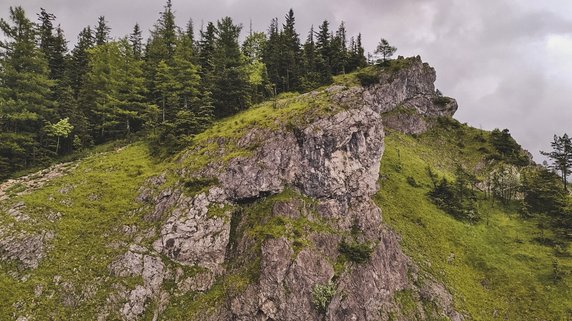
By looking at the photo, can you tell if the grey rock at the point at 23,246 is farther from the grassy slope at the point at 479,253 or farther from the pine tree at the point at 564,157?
the pine tree at the point at 564,157

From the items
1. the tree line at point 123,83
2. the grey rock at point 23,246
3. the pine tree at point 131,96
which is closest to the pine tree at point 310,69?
the tree line at point 123,83

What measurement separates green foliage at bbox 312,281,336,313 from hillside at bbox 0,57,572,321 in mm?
173

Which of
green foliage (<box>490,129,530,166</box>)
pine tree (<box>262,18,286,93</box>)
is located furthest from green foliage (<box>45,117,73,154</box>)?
green foliage (<box>490,129,530,166</box>)

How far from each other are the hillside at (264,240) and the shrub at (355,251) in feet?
0.50

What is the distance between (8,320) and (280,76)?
62262 millimetres

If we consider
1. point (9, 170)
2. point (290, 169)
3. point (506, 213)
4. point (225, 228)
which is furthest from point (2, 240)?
point (506, 213)

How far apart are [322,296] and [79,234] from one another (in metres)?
24.4

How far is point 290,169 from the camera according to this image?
42.8 m

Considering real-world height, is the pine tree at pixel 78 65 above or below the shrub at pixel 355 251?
above

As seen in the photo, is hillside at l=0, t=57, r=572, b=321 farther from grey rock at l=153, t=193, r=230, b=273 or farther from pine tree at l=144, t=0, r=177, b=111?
pine tree at l=144, t=0, r=177, b=111

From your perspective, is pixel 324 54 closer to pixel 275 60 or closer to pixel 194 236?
pixel 275 60

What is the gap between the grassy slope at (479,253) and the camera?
1727 inches

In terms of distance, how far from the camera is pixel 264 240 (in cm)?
3662

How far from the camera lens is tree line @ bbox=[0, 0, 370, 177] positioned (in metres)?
50.5
